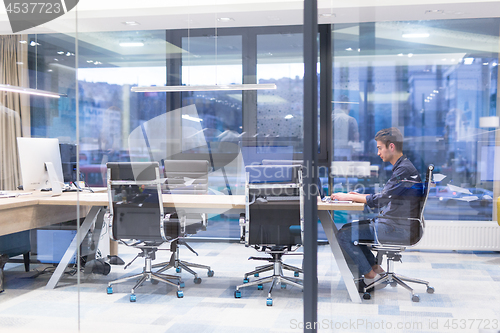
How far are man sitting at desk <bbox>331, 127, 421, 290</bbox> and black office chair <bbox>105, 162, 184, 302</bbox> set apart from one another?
1.43 m

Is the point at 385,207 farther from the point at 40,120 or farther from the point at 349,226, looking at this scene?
the point at 40,120

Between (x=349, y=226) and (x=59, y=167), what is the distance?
2.82 meters

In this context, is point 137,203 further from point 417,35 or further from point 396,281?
point 417,35

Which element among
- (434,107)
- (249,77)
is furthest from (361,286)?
(249,77)

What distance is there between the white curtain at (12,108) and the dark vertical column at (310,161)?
3717 mm

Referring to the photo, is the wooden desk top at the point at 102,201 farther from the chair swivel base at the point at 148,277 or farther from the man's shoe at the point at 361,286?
the man's shoe at the point at 361,286

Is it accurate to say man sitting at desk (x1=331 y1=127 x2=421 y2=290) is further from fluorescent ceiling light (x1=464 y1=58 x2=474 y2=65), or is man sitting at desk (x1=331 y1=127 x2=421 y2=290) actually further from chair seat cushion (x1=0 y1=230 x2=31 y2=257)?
chair seat cushion (x1=0 y1=230 x2=31 y2=257)

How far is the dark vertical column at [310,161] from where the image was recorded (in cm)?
215

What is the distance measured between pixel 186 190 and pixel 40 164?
1.38 metres

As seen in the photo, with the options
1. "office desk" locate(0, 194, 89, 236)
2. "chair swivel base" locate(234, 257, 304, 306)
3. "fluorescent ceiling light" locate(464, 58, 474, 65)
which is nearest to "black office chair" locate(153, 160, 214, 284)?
"chair swivel base" locate(234, 257, 304, 306)

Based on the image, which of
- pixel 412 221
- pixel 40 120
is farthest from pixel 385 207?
pixel 40 120

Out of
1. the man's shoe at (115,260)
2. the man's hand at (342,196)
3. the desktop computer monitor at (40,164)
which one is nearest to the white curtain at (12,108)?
the desktop computer monitor at (40,164)

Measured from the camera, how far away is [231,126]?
5.21 metres

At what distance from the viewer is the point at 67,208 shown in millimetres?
Answer: 3861
